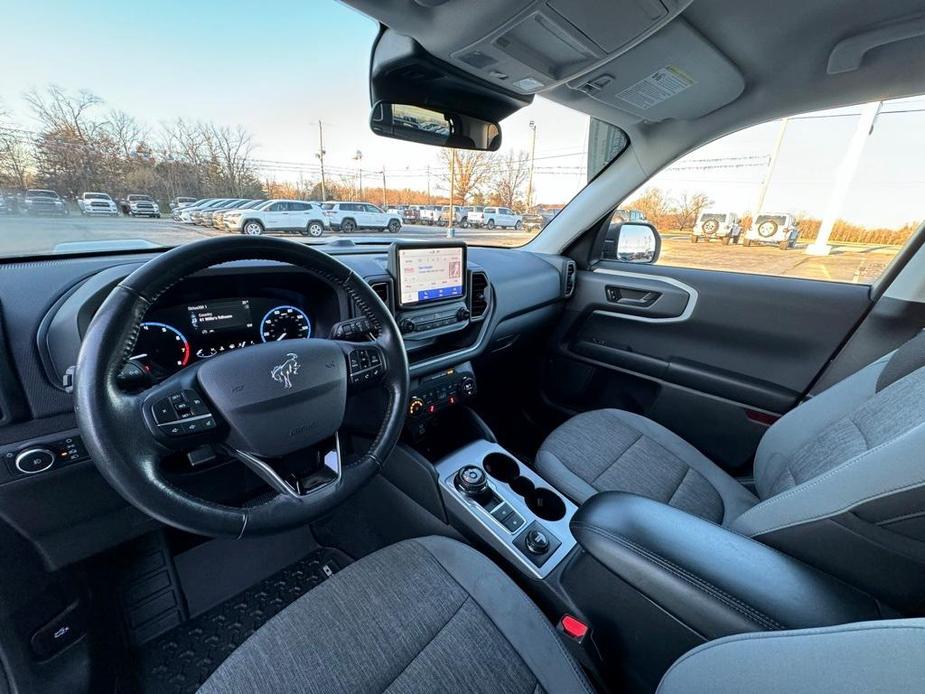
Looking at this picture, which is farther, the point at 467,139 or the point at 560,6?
the point at 467,139

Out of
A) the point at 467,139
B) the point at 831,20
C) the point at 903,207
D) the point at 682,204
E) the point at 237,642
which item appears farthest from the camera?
the point at 682,204

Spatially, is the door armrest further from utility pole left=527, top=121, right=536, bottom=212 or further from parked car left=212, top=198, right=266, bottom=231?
utility pole left=527, top=121, right=536, bottom=212

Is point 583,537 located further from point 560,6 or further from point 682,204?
Answer: point 682,204

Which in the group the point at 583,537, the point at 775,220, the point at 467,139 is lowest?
the point at 583,537

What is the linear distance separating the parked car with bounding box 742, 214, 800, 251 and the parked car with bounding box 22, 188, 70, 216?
244 centimetres

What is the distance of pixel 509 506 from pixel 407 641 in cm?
56

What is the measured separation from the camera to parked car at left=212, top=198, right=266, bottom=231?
1121mm

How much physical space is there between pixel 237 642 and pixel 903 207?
2806mm

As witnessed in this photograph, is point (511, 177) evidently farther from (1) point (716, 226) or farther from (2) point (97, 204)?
(2) point (97, 204)

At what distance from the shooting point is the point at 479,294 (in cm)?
Result: 176

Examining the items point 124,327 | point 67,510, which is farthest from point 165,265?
point 67,510

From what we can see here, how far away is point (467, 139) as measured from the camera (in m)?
1.64

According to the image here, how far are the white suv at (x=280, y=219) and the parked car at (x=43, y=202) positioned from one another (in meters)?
0.34

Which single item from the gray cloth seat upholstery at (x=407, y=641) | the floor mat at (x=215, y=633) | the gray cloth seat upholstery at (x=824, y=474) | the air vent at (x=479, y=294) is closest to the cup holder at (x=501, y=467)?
the gray cloth seat upholstery at (x=824, y=474)
